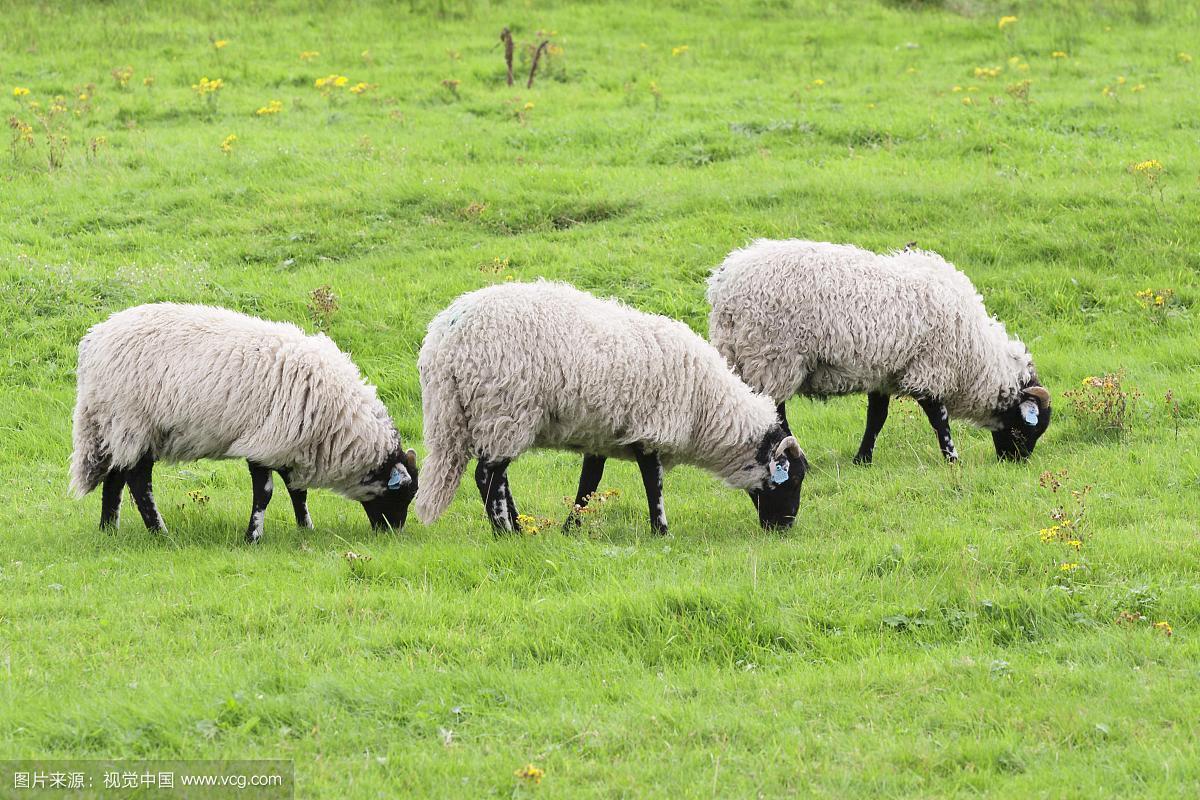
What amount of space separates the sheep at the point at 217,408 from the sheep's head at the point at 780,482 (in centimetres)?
272

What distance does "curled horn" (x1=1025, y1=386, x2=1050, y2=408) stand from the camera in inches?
432

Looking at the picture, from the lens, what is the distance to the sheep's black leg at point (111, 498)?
9484 millimetres

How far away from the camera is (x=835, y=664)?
670 centimetres

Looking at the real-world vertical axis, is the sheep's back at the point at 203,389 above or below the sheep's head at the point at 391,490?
above

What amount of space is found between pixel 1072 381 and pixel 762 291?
3.60 meters

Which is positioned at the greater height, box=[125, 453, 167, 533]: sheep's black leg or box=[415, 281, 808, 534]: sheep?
box=[415, 281, 808, 534]: sheep

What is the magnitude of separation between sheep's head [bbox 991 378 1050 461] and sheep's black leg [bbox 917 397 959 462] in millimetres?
412

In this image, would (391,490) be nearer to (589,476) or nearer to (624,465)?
(589,476)

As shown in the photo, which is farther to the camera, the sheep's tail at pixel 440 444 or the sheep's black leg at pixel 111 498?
the sheep's black leg at pixel 111 498

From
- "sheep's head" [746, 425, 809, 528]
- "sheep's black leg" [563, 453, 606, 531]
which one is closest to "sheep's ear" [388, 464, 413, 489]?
"sheep's black leg" [563, 453, 606, 531]

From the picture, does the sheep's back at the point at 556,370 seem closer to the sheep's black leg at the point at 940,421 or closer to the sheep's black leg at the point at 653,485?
the sheep's black leg at the point at 653,485

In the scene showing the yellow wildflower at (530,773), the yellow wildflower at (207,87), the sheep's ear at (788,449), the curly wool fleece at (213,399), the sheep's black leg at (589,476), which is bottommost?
the sheep's black leg at (589,476)

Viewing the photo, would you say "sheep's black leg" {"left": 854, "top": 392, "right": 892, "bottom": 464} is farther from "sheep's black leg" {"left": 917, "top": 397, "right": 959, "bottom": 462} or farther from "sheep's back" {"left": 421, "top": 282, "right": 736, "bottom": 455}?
"sheep's back" {"left": 421, "top": 282, "right": 736, "bottom": 455}

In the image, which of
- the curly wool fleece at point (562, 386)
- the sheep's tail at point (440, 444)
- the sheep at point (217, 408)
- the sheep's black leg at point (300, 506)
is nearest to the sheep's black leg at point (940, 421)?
the curly wool fleece at point (562, 386)
